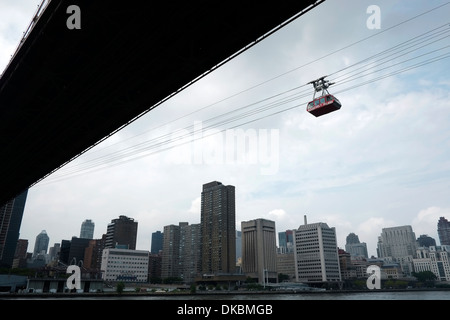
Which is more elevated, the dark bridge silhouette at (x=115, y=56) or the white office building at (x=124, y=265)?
the dark bridge silhouette at (x=115, y=56)

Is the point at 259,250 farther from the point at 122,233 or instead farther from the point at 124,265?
the point at 122,233

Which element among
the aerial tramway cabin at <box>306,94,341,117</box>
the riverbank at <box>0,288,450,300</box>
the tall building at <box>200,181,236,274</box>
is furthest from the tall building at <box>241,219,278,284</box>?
the aerial tramway cabin at <box>306,94,341,117</box>

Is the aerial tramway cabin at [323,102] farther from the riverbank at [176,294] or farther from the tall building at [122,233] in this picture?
the tall building at [122,233]

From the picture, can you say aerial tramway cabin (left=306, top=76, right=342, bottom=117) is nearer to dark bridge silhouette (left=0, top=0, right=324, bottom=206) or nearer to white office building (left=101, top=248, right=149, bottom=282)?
dark bridge silhouette (left=0, top=0, right=324, bottom=206)

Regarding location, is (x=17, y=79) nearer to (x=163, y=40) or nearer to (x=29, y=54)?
(x=29, y=54)

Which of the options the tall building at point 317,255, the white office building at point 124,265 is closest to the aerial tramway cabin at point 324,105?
the white office building at point 124,265

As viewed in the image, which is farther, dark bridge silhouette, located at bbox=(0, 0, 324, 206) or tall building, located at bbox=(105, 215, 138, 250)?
tall building, located at bbox=(105, 215, 138, 250)

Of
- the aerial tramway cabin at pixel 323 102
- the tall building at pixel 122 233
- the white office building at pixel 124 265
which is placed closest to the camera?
the aerial tramway cabin at pixel 323 102
